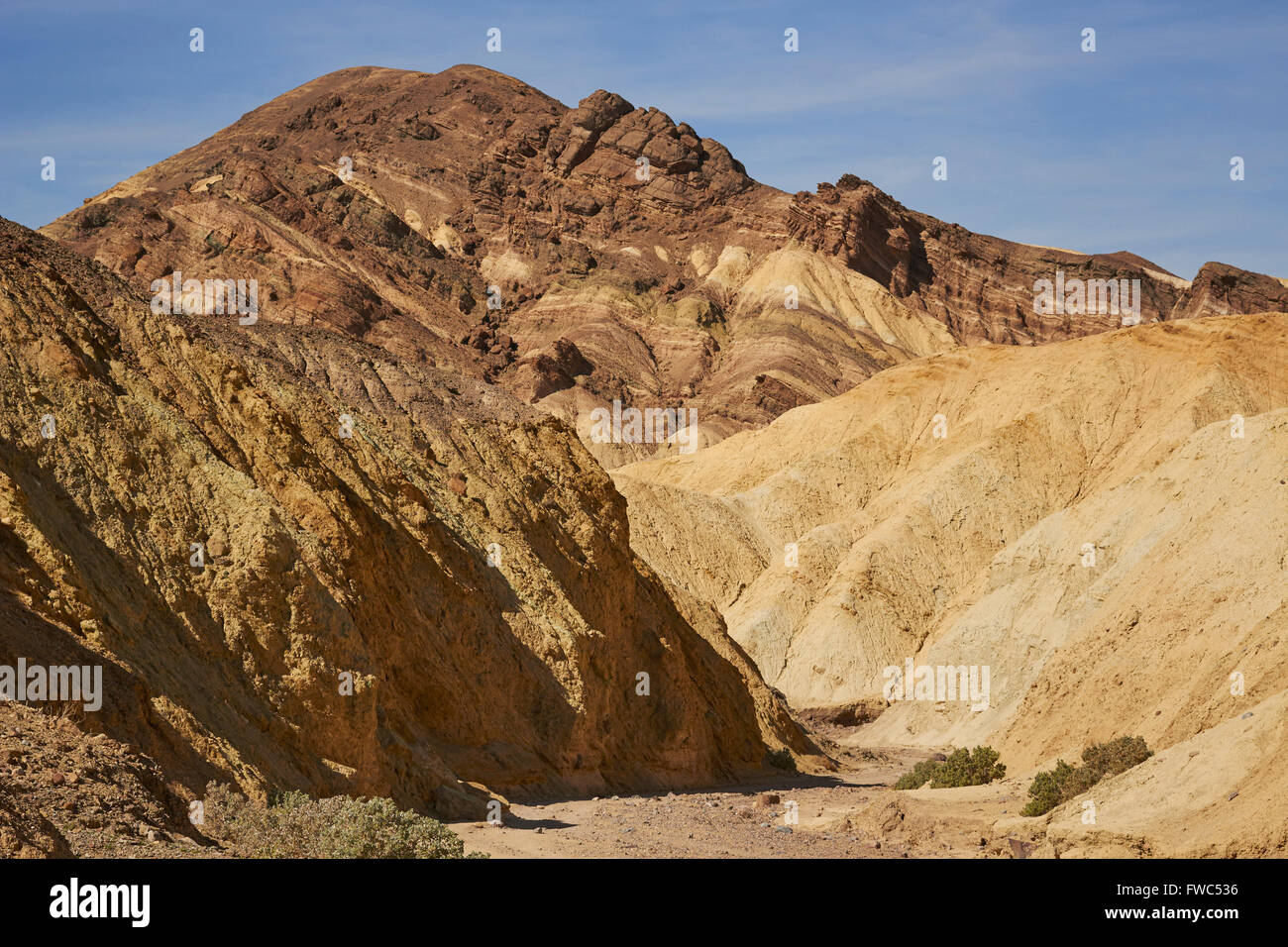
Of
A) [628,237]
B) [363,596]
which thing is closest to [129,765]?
[363,596]

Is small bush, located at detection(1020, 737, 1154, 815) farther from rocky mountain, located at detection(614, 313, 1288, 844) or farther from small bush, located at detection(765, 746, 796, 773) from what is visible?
small bush, located at detection(765, 746, 796, 773)

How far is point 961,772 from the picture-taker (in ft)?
105

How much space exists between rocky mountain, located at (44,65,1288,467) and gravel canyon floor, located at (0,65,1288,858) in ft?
132

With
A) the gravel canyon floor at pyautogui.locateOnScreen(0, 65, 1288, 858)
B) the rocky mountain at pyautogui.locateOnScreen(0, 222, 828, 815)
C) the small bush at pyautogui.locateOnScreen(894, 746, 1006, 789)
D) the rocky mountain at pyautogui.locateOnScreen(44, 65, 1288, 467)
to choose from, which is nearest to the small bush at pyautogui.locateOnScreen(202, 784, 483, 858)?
the gravel canyon floor at pyautogui.locateOnScreen(0, 65, 1288, 858)

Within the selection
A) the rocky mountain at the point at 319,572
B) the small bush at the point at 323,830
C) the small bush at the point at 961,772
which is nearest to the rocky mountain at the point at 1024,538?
the small bush at the point at 961,772

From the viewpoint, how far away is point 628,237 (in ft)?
533

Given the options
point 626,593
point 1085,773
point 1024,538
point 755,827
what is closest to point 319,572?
point 755,827

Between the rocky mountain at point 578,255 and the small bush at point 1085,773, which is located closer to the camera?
the small bush at point 1085,773

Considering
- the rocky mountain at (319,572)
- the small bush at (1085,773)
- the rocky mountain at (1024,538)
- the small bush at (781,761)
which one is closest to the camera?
the rocky mountain at (319,572)

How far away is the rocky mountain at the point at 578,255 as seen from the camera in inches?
4840

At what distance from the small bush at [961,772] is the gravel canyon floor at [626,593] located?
0.86m

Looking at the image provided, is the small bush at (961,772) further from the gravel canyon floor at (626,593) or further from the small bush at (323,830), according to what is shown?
the small bush at (323,830)
